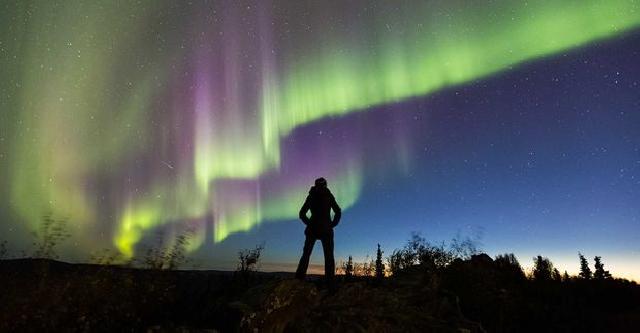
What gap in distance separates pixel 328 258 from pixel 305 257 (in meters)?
0.61

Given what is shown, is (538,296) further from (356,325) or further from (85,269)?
(85,269)

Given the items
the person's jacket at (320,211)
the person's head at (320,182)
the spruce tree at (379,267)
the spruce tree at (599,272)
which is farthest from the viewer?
the spruce tree at (599,272)

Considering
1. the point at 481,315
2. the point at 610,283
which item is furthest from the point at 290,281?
the point at 610,283

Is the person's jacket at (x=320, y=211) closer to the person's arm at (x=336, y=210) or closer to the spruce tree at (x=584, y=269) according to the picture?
the person's arm at (x=336, y=210)

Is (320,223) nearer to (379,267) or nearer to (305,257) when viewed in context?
(305,257)

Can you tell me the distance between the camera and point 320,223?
35.3 feet

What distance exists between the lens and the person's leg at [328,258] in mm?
10523

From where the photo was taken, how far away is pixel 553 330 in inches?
542

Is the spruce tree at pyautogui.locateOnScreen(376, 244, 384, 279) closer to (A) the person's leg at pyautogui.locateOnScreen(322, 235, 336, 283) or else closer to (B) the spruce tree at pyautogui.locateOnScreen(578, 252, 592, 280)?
(A) the person's leg at pyautogui.locateOnScreen(322, 235, 336, 283)

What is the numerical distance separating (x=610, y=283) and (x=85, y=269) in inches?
1096

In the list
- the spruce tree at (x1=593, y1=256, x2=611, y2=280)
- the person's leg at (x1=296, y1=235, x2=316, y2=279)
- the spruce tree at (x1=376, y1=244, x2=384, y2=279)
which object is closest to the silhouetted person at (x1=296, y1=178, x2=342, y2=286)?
the person's leg at (x1=296, y1=235, x2=316, y2=279)

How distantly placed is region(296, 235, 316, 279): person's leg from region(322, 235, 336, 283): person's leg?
0.35 meters

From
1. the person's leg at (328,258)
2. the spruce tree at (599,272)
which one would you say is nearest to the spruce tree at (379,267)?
the person's leg at (328,258)

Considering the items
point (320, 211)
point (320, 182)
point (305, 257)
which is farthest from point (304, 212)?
point (305, 257)
